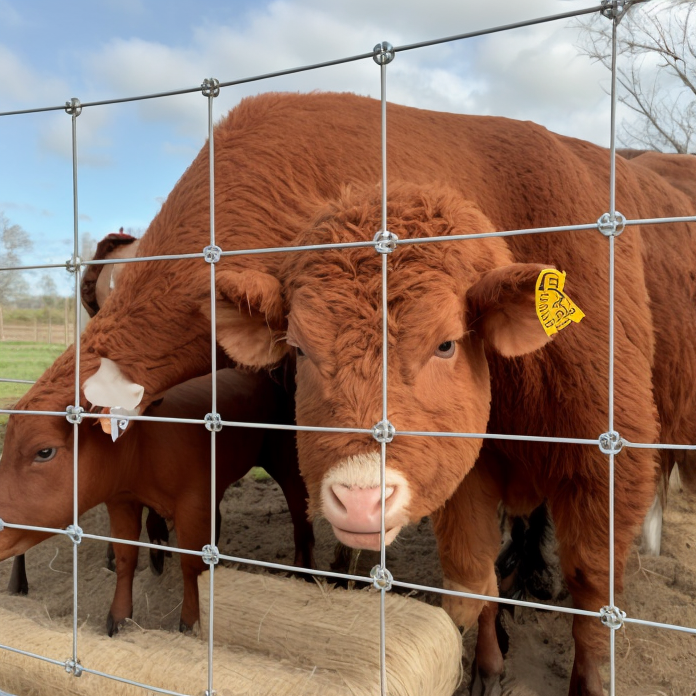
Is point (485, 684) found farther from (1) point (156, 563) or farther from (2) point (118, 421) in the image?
(1) point (156, 563)

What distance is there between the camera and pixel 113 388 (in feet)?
9.49

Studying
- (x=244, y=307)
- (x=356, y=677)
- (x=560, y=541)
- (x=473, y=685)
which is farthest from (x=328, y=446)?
(x=473, y=685)

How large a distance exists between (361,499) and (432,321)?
0.59 m

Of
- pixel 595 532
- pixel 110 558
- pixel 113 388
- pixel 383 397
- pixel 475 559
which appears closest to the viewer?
pixel 383 397

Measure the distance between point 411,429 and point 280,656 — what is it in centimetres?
119

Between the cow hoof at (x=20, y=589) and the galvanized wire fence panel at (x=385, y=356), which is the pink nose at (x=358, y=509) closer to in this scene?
the galvanized wire fence panel at (x=385, y=356)

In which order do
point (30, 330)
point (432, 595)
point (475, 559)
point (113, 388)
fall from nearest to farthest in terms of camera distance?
point (113, 388) < point (475, 559) < point (432, 595) < point (30, 330)

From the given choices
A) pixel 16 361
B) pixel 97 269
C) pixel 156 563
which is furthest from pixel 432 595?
pixel 16 361

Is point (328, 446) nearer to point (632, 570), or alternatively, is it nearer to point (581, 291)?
point (581, 291)

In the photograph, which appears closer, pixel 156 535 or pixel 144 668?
pixel 144 668

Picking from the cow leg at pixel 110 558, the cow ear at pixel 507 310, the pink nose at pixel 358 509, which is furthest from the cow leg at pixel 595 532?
the cow leg at pixel 110 558

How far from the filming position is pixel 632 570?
14.9ft

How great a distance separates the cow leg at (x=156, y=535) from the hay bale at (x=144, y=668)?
2102 mm

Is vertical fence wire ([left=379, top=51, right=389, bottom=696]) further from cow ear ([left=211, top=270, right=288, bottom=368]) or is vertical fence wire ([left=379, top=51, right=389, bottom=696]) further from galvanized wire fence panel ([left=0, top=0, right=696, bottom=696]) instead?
cow ear ([left=211, top=270, right=288, bottom=368])
